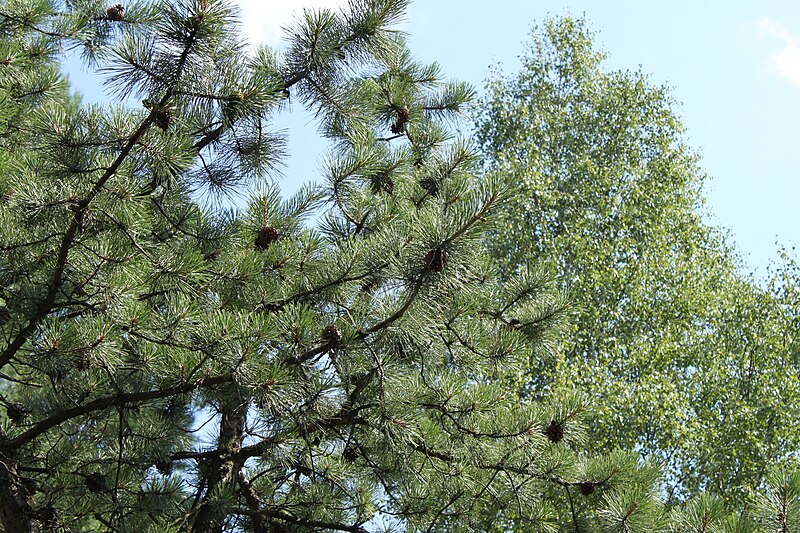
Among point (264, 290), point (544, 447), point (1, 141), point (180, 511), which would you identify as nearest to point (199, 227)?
point (264, 290)

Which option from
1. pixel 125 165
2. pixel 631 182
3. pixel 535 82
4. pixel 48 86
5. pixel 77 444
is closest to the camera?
pixel 125 165

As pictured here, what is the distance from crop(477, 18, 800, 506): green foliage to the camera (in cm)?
670

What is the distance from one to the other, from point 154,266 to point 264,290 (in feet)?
1.26

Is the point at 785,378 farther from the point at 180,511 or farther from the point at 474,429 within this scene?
the point at 180,511

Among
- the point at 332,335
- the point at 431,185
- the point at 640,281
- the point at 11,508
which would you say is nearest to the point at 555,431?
the point at 332,335

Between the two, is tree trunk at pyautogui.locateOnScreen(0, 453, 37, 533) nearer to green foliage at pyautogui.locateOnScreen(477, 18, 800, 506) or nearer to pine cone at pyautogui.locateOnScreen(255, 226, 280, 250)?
pine cone at pyautogui.locateOnScreen(255, 226, 280, 250)

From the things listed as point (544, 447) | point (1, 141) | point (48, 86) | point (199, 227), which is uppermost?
point (48, 86)

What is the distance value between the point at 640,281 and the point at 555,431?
506 cm

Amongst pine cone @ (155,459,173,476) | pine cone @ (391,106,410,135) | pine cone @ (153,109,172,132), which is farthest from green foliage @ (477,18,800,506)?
pine cone @ (153,109,172,132)

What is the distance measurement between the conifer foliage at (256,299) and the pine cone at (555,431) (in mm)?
12

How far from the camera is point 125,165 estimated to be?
2.22 metres

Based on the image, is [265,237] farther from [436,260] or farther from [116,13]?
[436,260]

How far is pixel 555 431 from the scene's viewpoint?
107 inches

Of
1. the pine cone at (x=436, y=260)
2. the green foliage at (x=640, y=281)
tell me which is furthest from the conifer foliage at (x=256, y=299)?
the green foliage at (x=640, y=281)
